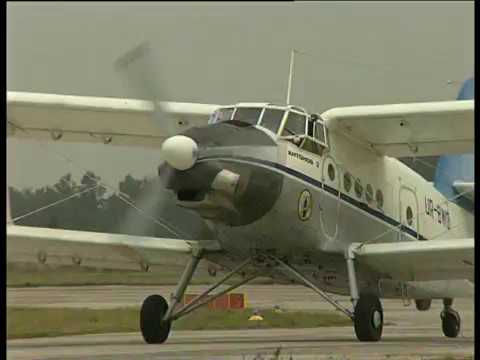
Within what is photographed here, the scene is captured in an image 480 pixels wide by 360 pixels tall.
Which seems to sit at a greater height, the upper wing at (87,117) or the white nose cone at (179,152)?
the upper wing at (87,117)

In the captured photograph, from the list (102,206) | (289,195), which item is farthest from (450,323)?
(102,206)

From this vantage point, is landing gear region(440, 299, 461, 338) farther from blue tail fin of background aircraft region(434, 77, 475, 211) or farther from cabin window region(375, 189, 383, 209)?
cabin window region(375, 189, 383, 209)

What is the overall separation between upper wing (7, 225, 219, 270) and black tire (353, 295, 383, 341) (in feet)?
7.56

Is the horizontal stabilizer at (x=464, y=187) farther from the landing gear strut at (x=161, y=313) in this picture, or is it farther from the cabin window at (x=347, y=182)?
the landing gear strut at (x=161, y=313)

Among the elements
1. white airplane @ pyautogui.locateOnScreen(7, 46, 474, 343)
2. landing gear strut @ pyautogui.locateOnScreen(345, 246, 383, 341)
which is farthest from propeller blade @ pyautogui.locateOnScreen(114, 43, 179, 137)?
landing gear strut @ pyautogui.locateOnScreen(345, 246, 383, 341)

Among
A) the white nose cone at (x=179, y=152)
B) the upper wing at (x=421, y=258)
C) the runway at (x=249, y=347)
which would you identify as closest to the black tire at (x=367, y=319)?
the runway at (x=249, y=347)

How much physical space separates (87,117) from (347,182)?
4.54m

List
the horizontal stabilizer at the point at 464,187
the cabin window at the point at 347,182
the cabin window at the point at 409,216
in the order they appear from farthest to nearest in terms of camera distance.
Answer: the horizontal stabilizer at the point at 464,187, the cabin window at the point at 409,216, the cabin window at the point at 347,182

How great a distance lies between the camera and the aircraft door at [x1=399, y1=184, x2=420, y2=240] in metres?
16.2

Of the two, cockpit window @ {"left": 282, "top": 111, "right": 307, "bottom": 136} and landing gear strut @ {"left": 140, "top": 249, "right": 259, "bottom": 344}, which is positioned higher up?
cockpit window @ {"left": 282, "top": 111, "right": 307, "bottom": 136}

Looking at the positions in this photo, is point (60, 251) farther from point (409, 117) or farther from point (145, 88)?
point (409, 117)

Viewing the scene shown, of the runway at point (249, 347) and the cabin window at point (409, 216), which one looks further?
the cabin window at point (409, 216)

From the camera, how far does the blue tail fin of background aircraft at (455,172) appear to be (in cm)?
1950

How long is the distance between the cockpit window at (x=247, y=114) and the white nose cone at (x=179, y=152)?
6.35 ft
